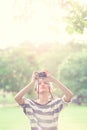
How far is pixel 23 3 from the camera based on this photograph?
329 centimetres

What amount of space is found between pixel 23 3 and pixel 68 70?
851 centimetres

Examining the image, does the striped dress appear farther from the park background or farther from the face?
the park background

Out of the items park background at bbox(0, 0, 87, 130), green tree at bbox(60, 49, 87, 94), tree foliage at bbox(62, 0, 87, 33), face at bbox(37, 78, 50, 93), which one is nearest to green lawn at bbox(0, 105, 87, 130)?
park background at bbox(0, 0, 87, 130)

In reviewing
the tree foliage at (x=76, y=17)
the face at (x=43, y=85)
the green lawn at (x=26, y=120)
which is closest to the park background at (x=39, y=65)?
the green lawn at (x=26, y=120)

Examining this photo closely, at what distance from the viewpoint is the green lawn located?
7.05 metres

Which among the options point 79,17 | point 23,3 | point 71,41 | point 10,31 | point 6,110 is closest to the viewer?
point 79,17

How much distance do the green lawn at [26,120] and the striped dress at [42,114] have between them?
4612 mm

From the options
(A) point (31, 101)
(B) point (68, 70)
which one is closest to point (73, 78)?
(B) point (68, 70)

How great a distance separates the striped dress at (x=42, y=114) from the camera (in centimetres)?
205

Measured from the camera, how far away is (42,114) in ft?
6.77

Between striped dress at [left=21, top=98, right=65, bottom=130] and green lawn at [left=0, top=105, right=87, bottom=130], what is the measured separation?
461 cm

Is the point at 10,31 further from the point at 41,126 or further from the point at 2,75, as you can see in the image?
the point at 41,126

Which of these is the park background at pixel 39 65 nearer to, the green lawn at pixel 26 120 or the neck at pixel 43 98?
the green lawn at pixel 26 120

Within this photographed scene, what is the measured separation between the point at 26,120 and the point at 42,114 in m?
6.07
